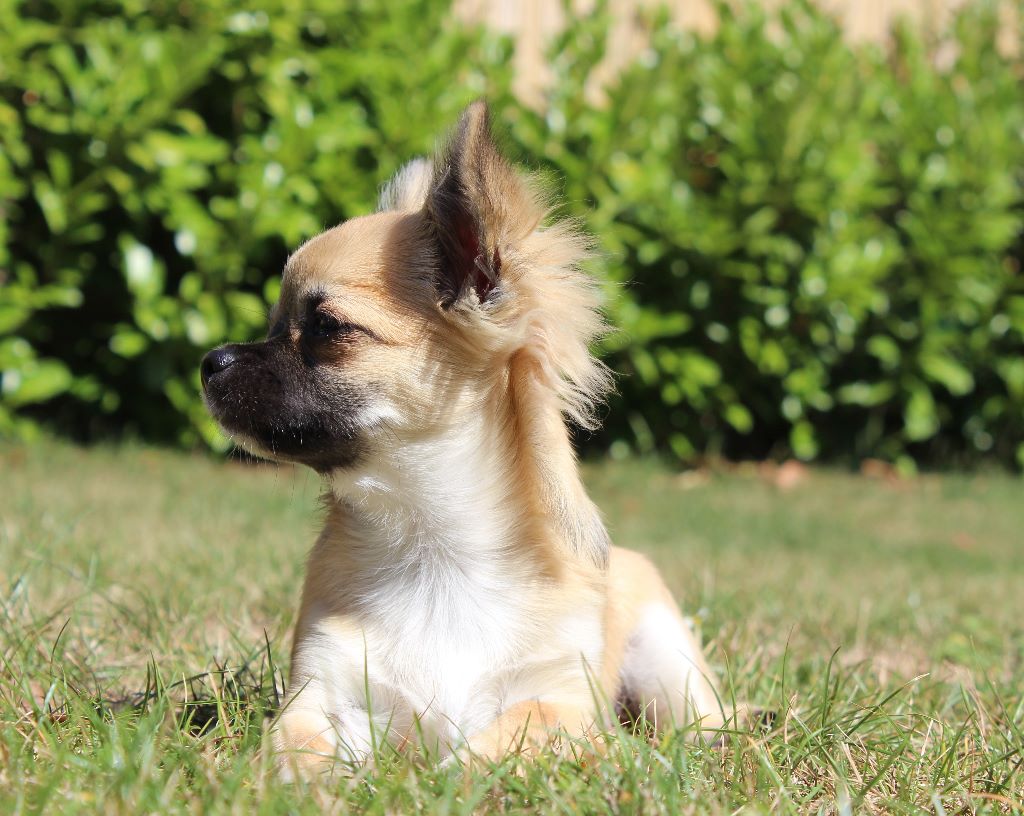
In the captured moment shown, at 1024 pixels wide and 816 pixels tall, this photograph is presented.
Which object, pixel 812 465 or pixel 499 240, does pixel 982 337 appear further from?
pixel 499 240

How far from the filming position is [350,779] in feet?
6.93

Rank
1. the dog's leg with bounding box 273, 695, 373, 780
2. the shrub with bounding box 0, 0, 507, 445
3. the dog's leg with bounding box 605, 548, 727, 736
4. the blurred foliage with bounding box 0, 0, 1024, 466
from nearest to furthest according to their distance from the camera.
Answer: the dog's leg with bounding box 273, 695, 373, 780, the dog's leg with bounding box 605, 548, 727, 736, the shrub with bounding box 0, 0, 507, 445, the blurred foliage with bounding box 0, 0, 1024, 466

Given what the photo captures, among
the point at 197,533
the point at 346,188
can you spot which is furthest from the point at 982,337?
the point at 197,533

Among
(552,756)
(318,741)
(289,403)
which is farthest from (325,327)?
(552,756)

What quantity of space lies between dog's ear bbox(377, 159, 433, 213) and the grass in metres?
0.98

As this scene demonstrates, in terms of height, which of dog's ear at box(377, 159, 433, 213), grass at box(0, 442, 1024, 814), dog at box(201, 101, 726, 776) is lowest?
grass at box(0, 442, 1024, 814)

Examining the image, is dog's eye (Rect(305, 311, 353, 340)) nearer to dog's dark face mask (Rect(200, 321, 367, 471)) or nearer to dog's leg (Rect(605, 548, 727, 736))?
dog's dark face mask (Rect(200, 321, 367, 471))

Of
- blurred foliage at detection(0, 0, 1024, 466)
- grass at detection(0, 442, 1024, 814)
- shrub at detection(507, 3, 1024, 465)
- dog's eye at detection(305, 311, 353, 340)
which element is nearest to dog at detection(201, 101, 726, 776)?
dog's eye at detection(305, 311, 353, 340)

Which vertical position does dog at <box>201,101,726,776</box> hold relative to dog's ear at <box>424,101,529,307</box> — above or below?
below

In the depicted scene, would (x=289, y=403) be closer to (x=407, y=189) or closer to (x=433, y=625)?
(x=433, y=625)

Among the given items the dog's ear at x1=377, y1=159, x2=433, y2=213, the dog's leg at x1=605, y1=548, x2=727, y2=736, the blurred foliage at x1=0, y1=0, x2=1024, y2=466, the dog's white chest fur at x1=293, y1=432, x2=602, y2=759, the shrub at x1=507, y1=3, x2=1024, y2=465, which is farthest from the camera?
the shrub at x1=507, y1=3, x2=1024, y2=465

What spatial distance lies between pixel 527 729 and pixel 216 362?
1.09 m

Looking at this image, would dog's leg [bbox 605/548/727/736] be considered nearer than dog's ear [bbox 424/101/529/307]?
No

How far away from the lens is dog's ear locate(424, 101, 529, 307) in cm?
248
